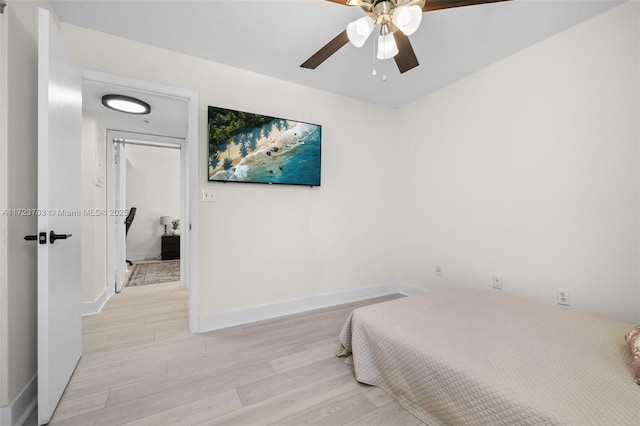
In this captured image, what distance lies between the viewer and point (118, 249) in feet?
11.7

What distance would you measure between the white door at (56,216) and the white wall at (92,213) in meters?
1.13

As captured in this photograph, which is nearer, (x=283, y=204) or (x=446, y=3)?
(x=446, y=3)

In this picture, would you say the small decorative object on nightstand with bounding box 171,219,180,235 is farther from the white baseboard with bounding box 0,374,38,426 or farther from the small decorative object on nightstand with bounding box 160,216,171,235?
the white baseboard with bounding box 0,374,38,426

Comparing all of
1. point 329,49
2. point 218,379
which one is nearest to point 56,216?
point 218,379

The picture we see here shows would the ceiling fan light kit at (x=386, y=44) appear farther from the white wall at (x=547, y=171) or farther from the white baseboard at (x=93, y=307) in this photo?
the white baseboard at (x=93, y=307)

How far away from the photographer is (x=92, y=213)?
2738 millimetres

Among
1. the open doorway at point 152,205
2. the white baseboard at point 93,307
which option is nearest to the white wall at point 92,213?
the white baseboard at point 93,307

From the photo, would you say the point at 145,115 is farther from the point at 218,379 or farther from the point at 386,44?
the point at 218,379

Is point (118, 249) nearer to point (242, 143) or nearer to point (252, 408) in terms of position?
point (242, 143)

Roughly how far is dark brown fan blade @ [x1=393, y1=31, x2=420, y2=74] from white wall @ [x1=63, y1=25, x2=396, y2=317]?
4.03 ft

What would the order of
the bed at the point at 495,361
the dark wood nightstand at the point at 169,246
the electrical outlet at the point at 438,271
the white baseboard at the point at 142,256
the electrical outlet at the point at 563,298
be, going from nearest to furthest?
the bed at the point at 495,361, the electrical outlet at the point at 563,298, the electrical outlet at the point at 438,271, the dark wood nightstand at the point at 169,246, the white baseboard at the point at 142,256

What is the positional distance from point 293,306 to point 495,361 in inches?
74.6

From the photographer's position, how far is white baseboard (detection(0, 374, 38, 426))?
3.93 ft

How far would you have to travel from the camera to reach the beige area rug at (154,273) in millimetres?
3943
